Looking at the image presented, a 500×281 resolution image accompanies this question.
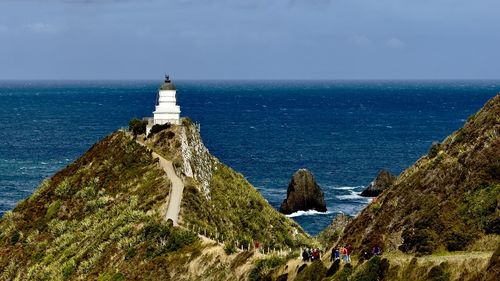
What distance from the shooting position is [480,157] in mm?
46594

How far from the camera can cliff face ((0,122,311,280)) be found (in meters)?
53.6

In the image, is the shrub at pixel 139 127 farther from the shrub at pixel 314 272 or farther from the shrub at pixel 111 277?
the shrub at pixel 314 272

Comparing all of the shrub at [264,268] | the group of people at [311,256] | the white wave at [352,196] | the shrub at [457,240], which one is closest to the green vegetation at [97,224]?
the shrub at [264,268]

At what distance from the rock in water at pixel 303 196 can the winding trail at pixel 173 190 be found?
36483 mm

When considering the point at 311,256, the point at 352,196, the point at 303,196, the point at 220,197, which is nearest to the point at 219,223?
the point at 220,197

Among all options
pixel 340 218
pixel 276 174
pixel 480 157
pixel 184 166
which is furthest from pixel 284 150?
pixel 480 157

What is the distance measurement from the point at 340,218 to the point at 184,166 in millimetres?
23435

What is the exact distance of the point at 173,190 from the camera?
223 feet

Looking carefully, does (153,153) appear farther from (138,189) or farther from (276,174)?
(276,174)

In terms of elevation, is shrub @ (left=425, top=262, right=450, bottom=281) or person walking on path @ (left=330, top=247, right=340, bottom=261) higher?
shrub @ (left=425, top=262, right=450, bottom=281)

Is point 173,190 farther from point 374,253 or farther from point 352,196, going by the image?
point 352,196

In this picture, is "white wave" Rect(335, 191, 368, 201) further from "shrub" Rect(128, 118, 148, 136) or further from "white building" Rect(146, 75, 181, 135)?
"shrub" Rect(128, 118, 148, 136)

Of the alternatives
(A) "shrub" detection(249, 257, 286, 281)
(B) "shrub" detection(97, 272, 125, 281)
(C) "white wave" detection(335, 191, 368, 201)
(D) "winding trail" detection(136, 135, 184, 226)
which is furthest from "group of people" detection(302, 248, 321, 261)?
(C) "white wave" detection(335, 191, 368, 201)

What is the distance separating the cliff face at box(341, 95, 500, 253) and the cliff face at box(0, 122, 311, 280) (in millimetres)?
9912
